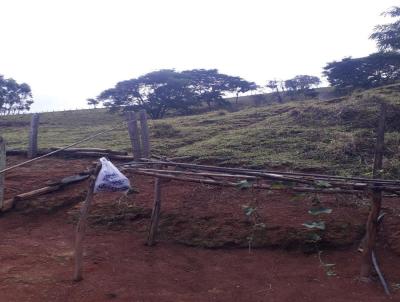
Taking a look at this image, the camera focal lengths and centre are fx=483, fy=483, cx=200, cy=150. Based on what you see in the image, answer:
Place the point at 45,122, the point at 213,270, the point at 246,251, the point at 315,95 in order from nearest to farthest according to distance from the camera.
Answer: the point at 213,270 < the point at 246,251 < the point at 45,122 < the point at 315,95

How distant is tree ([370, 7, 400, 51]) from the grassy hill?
6.42 metres

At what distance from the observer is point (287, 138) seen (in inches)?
510

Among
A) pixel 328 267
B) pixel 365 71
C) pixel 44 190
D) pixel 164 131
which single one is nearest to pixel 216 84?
pixel 365 71

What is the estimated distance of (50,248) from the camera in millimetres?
7602

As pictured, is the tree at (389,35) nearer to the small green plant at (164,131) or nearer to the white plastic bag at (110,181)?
the small green plant at (164,131)

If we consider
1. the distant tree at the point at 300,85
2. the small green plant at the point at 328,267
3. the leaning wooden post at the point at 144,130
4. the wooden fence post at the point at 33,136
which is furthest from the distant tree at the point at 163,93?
the small green plant at the point at 328,267

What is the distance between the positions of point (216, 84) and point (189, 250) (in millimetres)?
24479

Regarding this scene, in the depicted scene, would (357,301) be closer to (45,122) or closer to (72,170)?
(72,170)

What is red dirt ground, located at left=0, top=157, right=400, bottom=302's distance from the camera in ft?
19.6

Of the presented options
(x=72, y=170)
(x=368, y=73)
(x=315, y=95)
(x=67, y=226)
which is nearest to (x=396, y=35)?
(x=368, y=73)

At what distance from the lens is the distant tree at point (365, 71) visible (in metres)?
23.5

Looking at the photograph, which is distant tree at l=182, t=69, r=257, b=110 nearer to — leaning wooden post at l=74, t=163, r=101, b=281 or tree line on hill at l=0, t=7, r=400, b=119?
tree line on hill at l=0, t=7, r=400, b=119

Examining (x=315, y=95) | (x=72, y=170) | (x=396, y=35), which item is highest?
(x=396, y=35)

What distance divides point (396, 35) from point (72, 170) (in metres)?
17.5
